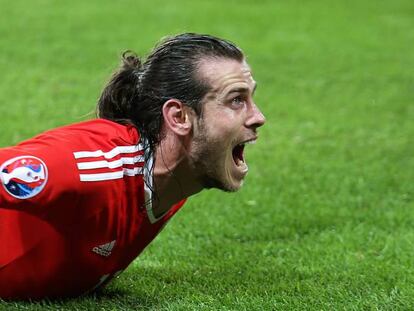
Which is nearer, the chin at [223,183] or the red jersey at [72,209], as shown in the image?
the red jersey at [72,209]

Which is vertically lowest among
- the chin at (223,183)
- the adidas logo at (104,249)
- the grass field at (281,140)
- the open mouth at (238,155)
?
the grass field at (281,140)

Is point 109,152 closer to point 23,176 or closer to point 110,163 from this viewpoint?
point 110,163

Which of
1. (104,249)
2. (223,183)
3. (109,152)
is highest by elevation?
(109,152)

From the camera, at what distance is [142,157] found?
11.7 feet

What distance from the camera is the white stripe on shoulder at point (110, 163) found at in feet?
10.5

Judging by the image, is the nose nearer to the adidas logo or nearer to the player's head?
the player's head

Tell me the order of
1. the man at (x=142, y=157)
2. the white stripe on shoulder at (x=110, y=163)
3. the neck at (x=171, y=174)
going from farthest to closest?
the neck at (x=171, y=174) < the man at (x=142, y=157) < the white stripe on shoulder at (x=110, y=163)

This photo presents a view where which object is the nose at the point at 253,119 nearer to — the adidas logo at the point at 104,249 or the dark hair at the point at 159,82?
the dark hair at the point at 159,82

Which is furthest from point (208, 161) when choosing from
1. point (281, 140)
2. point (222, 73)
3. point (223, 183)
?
point (281, 140)

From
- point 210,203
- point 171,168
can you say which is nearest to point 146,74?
point 171,168

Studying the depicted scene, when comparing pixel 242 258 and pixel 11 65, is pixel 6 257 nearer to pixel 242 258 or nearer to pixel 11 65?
pixel 242 258

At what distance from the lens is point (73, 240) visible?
3.55m

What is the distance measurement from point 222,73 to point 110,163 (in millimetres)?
598

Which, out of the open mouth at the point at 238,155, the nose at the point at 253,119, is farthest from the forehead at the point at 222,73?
the open mouth at the point at 238,155
